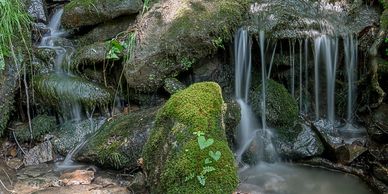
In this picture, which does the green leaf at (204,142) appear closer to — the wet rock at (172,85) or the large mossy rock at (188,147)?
the large mossy rock at (188,147)

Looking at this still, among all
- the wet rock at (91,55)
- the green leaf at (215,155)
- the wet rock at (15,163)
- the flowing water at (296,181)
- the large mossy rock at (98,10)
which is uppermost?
the large mossy rock at (98,10)

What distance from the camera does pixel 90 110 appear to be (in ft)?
20.2

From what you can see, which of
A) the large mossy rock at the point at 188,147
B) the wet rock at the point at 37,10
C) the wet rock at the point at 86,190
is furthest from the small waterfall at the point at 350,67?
the wet rock at the point at 37,10

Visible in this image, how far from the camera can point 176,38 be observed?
6035 millimetres

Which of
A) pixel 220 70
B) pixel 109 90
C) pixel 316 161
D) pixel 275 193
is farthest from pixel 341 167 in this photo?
pixel 109 90

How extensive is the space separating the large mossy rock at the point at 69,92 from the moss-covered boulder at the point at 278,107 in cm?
217

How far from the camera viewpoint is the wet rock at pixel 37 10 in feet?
24.2

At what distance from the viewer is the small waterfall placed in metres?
6.39

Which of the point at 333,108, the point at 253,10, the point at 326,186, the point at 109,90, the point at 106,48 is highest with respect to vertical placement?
the point at 253,10

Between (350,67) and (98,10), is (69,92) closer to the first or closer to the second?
(98,10)

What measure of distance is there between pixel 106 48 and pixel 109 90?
0.61 metres

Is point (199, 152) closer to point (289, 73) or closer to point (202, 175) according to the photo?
point (202, 175)

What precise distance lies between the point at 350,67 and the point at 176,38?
8.86 feet

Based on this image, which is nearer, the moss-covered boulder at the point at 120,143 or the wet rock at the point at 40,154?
the moss-covered boulder at the point at 120,143
